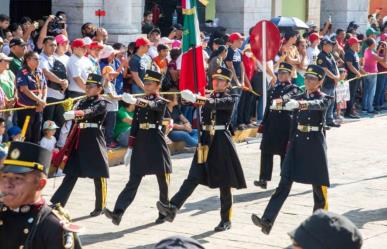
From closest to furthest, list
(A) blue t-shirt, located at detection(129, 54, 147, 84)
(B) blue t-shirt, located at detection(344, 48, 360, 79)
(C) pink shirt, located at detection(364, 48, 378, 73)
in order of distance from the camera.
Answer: (A) blue t-shirt, located at detection(129, 54, 147, 84) < (B) blue t-shirt, located at detection(344, 48, 360, 79) < (C) pink shirt, located at detection(364, 48, 378, 73)

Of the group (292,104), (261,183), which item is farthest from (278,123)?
(292,104)

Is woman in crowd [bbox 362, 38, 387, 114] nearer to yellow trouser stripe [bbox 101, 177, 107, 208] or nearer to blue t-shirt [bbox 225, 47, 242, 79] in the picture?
blue t-shirt [bbox 225, 47, 242, 79]

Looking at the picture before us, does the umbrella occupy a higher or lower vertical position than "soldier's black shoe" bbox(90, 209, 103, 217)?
higher

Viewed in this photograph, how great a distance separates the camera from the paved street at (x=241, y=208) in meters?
10.9

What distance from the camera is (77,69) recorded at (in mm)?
14695

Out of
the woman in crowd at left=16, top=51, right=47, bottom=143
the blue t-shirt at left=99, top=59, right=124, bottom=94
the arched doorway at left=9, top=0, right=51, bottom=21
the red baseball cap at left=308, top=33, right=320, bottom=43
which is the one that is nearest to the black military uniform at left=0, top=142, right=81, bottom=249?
the woman in crowd at left=16, top=51, right=47, bottom=143

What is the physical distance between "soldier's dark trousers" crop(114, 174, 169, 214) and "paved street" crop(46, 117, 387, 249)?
0.87ft

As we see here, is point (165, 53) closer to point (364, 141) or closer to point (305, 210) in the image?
point (364, 141)

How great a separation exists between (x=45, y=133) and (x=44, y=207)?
8.32m

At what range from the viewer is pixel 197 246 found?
418cm

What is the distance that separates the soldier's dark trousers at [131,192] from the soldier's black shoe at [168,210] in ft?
0.39

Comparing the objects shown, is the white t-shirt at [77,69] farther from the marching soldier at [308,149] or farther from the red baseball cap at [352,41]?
the red baseball cap at [352,41]

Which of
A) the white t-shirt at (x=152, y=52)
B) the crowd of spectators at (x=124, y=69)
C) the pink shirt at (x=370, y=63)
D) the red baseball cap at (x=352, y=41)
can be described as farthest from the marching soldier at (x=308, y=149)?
the pink shirt at (x=370, y=63)

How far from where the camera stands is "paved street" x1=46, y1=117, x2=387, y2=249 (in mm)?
10891
